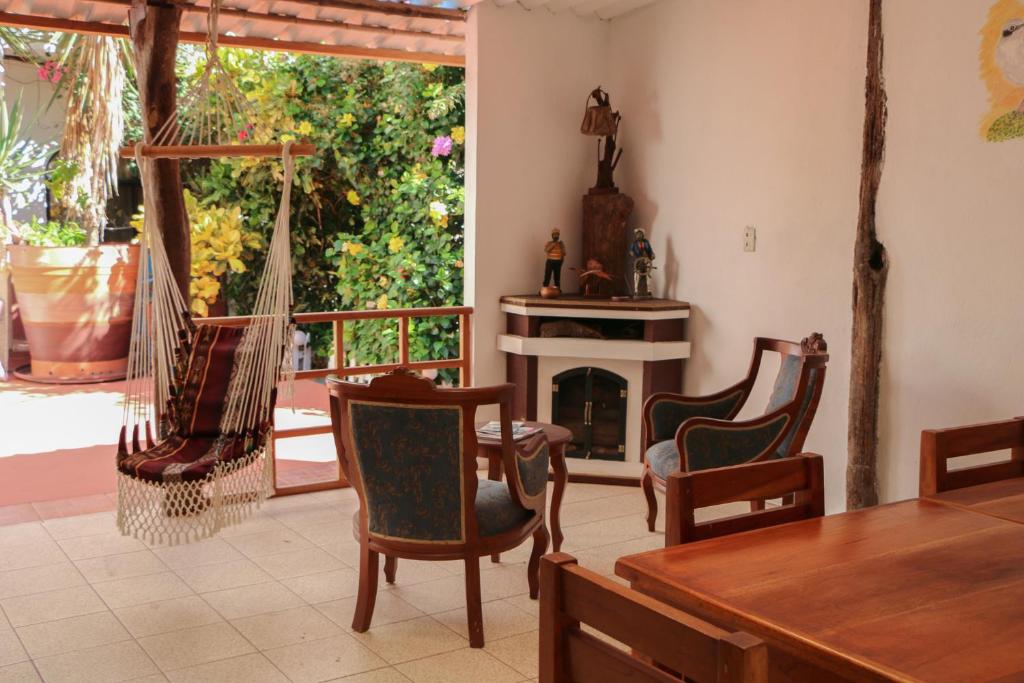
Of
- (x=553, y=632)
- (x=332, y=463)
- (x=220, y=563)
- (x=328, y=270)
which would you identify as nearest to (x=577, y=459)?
(x=332, y=463)

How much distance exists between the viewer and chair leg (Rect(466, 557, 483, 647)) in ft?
9.92

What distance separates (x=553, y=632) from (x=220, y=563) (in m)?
2.76

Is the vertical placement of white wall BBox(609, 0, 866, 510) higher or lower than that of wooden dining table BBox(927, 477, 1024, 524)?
higher

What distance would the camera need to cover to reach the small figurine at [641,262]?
502cm

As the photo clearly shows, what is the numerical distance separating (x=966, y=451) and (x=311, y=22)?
397 centimetres

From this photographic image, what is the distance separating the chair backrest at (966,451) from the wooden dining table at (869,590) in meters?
0.19

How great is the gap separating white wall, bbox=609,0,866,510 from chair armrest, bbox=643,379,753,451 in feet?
1.15

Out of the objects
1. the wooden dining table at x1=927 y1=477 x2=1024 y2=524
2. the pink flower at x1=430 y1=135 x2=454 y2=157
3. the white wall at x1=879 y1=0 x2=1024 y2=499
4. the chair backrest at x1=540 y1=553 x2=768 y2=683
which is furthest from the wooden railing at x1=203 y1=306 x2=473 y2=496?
the chair backrest at x1=540 y1=553 x2=768 y2=683

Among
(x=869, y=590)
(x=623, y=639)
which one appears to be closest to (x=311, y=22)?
(x=869, y=590)

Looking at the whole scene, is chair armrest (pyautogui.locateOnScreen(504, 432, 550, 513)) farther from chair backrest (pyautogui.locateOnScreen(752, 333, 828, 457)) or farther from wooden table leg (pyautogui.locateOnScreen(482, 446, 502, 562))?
chair backrest (pyautogui.locateOnScreen(752, 333, 828, 457))

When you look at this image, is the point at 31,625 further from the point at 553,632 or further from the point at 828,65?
the point at 828,65

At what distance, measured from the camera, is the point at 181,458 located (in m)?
3.39

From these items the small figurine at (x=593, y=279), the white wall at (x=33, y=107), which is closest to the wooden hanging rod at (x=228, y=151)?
the small figurine at (x=593, y=279)

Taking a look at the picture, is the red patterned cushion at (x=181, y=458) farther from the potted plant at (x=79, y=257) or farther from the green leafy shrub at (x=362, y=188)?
the potted plant at (x=79, y=257)
